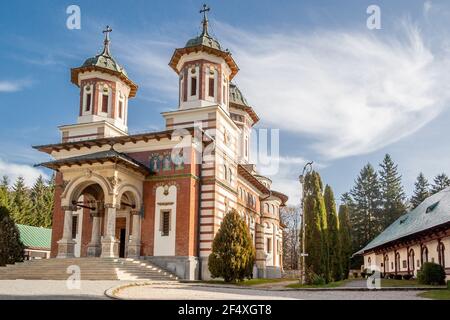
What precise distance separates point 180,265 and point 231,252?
3.31 metres

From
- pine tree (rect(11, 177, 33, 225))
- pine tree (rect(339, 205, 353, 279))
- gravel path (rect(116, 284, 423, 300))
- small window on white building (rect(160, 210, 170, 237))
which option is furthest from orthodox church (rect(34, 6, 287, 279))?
pine tree (rect(11, 177, 33, 225))

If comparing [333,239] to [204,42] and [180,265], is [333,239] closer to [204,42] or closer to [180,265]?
[180,265]

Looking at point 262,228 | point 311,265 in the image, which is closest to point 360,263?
point 262,228

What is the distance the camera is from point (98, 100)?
34000mm

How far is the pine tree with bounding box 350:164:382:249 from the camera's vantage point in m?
64.1

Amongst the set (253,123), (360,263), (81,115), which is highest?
(253,123)

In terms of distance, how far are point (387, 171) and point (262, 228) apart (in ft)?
108

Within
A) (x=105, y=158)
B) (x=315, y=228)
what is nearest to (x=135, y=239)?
(x=105, y=158)

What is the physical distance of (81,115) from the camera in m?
34.2

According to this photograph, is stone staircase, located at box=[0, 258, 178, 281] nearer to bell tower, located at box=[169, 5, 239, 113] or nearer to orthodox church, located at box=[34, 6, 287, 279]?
orthodox church, located at box=[34, 6, 287, 279]

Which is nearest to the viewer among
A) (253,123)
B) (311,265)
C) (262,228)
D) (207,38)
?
(311,265)

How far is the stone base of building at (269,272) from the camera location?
3953 cm

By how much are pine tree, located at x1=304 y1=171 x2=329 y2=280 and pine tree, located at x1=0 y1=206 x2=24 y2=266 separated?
58.8 ft

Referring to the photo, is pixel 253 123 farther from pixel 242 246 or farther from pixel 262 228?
pixel 242 246
